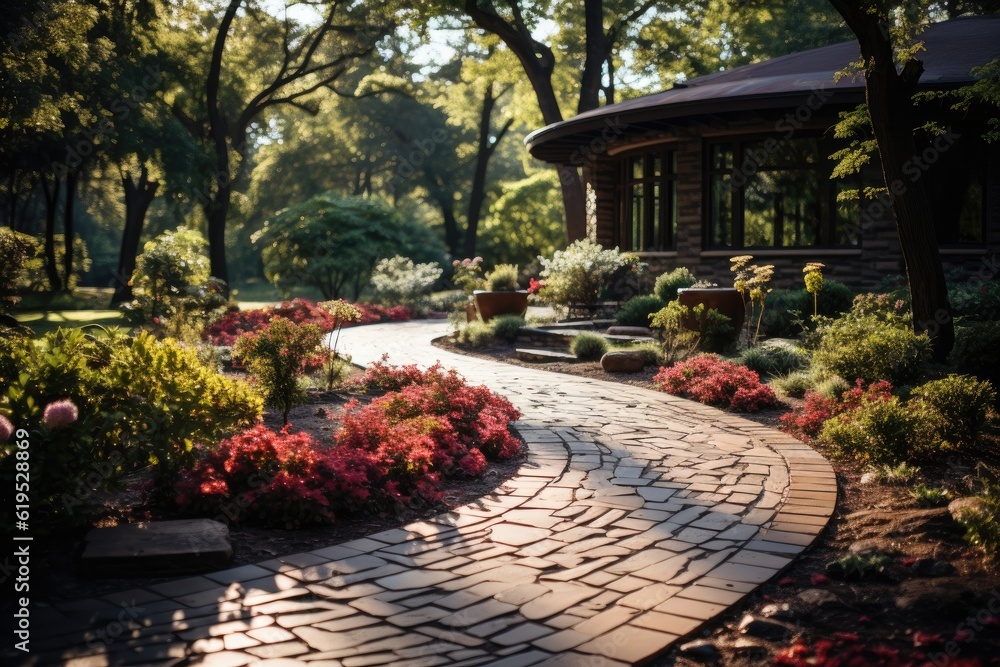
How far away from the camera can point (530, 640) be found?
2982mm

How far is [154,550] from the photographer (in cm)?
361

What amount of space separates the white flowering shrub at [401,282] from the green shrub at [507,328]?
8531 mm

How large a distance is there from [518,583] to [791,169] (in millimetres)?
12606

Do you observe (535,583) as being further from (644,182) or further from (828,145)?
(644,182)

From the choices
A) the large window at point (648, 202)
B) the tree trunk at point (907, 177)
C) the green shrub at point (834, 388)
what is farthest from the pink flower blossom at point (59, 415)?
the large window at point (648, 202)

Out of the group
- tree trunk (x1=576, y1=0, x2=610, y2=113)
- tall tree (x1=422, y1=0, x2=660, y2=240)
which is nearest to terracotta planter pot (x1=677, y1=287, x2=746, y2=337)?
tall tree (x1=422, y1=0, x2=660, y2=240)

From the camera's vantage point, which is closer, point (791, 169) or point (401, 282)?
point (791, 169)

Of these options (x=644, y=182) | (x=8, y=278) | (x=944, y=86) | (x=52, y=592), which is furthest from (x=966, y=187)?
(x=8, y=278)

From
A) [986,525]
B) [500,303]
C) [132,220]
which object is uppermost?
[132,220]

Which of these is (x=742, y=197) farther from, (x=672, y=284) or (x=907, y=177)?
(x=907, y=177)

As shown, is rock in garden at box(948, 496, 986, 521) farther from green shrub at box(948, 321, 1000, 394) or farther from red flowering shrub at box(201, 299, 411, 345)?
red flowering shrub at box(201, 299, 411, 345)

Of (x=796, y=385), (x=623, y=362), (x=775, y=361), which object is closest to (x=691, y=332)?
(x=623, y=362)

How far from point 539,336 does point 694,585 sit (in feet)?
30.3

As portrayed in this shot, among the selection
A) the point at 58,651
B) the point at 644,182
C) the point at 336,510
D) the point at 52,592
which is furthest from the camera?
the point at 644,182
